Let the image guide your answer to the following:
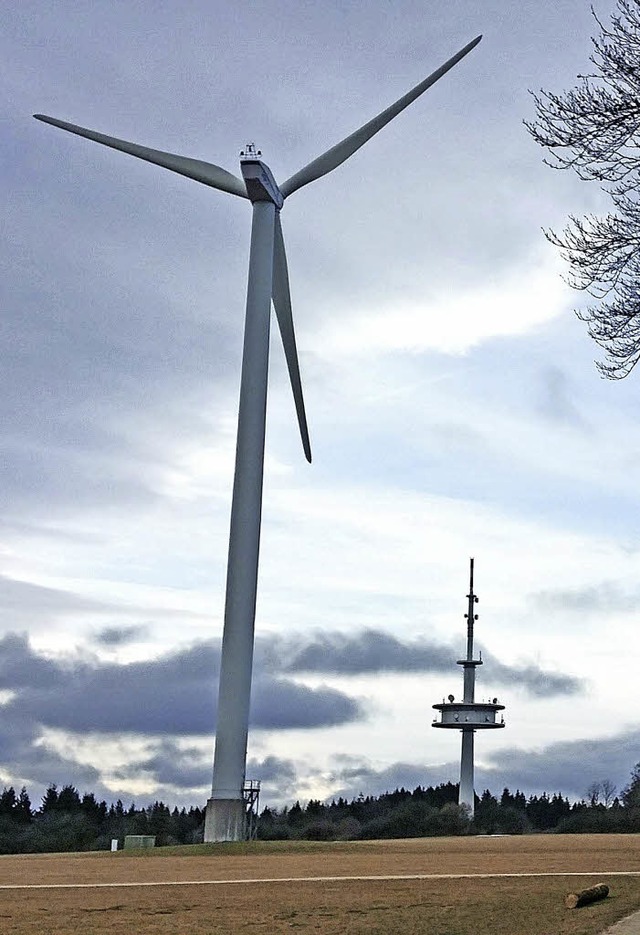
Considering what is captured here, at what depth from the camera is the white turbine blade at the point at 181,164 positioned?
6234 cm

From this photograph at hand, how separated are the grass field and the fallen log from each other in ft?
0.78

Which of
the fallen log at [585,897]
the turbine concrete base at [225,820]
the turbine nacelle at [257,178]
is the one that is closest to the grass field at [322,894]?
the fallen log at [585,897]

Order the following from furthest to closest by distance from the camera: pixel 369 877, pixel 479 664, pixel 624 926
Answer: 1. pixel 479 664
2. pixel 369 877
3. pixel 624 926

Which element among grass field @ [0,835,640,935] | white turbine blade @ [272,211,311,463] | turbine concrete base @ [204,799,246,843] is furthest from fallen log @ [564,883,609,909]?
white turbine blade @ [272,211,311,463]

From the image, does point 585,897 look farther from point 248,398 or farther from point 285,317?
point 285,317

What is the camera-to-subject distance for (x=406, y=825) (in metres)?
116

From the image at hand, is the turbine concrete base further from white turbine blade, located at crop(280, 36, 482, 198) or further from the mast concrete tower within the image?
the mast concrete tower

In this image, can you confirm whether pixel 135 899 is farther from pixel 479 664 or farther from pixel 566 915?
pixel 479 664

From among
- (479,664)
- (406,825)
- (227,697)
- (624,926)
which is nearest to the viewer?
(624,926)

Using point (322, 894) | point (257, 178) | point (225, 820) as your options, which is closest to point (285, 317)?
point (257, 178)

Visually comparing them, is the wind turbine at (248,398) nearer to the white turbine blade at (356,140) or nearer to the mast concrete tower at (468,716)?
the white turbine blade at (356,140)

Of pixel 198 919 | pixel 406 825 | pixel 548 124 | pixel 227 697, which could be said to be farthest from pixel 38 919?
pixel 406 825

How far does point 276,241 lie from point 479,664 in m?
78.1

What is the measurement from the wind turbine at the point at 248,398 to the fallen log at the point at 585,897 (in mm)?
27823
